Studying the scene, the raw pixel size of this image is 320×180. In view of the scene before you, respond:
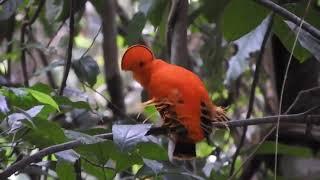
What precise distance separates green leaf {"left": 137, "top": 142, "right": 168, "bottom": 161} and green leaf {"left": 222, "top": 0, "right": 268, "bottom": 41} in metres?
0.38

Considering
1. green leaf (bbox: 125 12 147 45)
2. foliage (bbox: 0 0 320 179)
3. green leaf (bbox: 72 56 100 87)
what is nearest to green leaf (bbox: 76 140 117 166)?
foliage (bbox: 0 0 320 179)

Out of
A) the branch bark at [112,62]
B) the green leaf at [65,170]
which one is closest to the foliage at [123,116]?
the green leaf at [65,170]

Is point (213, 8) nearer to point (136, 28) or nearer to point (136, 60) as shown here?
point (136, 28)

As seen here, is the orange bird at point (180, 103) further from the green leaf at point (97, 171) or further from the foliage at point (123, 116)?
the green leaf at point (97, 171)

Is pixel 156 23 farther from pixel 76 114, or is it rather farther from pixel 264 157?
pixel 264 157

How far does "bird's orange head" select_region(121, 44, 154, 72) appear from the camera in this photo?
1.14 metres

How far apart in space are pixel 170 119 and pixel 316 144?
2.22 ft

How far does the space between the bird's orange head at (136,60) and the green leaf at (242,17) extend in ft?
0.98

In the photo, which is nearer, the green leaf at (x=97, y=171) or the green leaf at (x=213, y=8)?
the green leaf at (x=97, y=171)

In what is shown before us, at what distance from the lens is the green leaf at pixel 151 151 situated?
1121 millimetres

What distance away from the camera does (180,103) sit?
1.06 metres

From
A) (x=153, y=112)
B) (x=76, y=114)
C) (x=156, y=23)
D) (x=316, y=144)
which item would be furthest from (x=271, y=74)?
(x=153, y=112)

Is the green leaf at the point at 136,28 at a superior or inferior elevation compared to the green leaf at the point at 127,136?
superior

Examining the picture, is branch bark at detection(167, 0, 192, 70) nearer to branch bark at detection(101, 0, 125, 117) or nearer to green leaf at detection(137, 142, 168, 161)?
green leaf at detection(137, 142, 168, 161)
